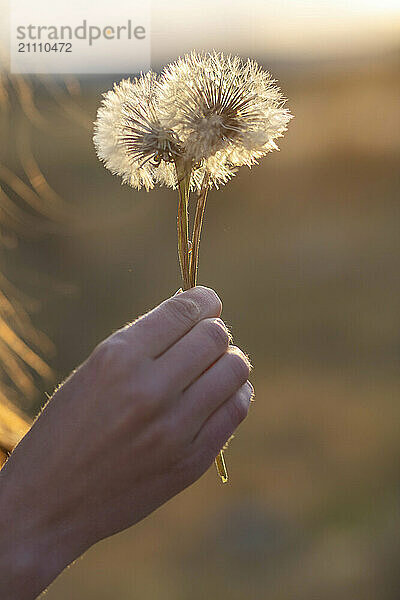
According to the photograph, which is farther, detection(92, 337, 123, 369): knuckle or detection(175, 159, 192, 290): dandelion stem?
detection(175, 159, 192, 290): dandelion stem

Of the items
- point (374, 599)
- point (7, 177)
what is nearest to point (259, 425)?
point (374, 599)

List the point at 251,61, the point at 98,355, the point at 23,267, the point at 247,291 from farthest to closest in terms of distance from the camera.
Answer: the point at 247,291 < the point at 23,267 < the point at 251,61 < the point at 98,355

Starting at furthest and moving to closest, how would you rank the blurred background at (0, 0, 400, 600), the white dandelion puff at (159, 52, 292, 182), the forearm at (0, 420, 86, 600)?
the blurred background at (0, 0, 400, 600)
the white dandelion puff at (159, 52, 292, 182)
the forearm at (0, 420, 86, 600)

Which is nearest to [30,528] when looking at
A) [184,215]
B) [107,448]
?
[107,448]

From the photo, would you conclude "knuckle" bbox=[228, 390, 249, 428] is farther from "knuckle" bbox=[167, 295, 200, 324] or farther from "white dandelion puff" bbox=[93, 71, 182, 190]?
"white dandelion puff" bbox=[93, 71, 182, 190]

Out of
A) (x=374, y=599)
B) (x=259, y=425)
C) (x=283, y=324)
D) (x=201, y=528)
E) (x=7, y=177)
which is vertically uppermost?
(x=7, y=177)

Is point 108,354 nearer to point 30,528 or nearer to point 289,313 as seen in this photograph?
point 30,528

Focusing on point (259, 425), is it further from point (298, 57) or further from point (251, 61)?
point (251, 61)

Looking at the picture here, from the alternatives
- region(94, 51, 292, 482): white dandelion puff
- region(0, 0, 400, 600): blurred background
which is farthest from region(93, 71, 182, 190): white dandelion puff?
region(0, 0, 400, 600): blurred background
